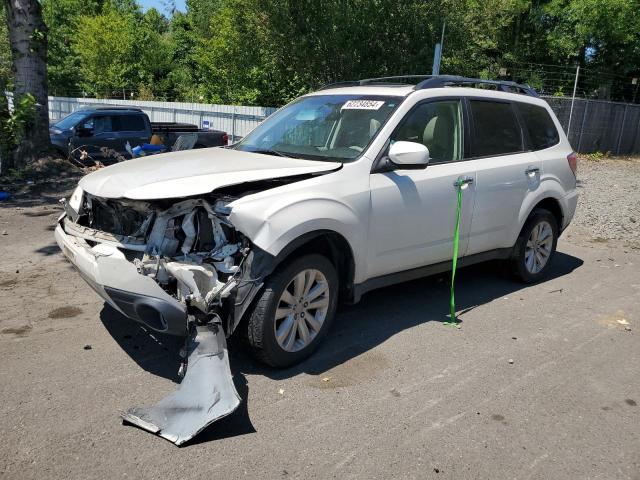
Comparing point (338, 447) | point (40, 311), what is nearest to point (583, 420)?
point (338, 447)

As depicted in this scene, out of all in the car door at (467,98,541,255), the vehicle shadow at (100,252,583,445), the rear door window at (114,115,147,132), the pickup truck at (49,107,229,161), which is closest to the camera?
the vehicle shadow at (100,252,583,445)

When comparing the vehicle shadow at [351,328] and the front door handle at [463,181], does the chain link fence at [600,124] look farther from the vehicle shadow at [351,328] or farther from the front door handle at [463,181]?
the front door handle at [463,181]

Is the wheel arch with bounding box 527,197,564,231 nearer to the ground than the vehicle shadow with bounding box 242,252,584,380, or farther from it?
farther from it

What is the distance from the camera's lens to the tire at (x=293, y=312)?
3707mm

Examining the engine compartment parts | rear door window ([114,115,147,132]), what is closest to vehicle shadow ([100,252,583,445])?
the engine compartment parts

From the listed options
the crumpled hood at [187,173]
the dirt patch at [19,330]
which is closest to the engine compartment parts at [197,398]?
the crumpled hood at [187,173]

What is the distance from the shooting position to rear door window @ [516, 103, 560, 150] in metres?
5.91

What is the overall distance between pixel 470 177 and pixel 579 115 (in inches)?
692

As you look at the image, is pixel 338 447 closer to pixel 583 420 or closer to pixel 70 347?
pixel 583 420

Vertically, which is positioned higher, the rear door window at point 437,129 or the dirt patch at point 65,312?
the rear door window at point 437,129

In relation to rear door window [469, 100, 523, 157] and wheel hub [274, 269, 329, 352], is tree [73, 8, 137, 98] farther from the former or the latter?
wheel hub [274, 269, 329, 352]

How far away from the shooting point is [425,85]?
4.88 metres

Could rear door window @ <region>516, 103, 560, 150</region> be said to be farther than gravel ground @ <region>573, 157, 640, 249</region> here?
No

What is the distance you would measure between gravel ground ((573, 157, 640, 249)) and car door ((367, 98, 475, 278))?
4913 millimetres
